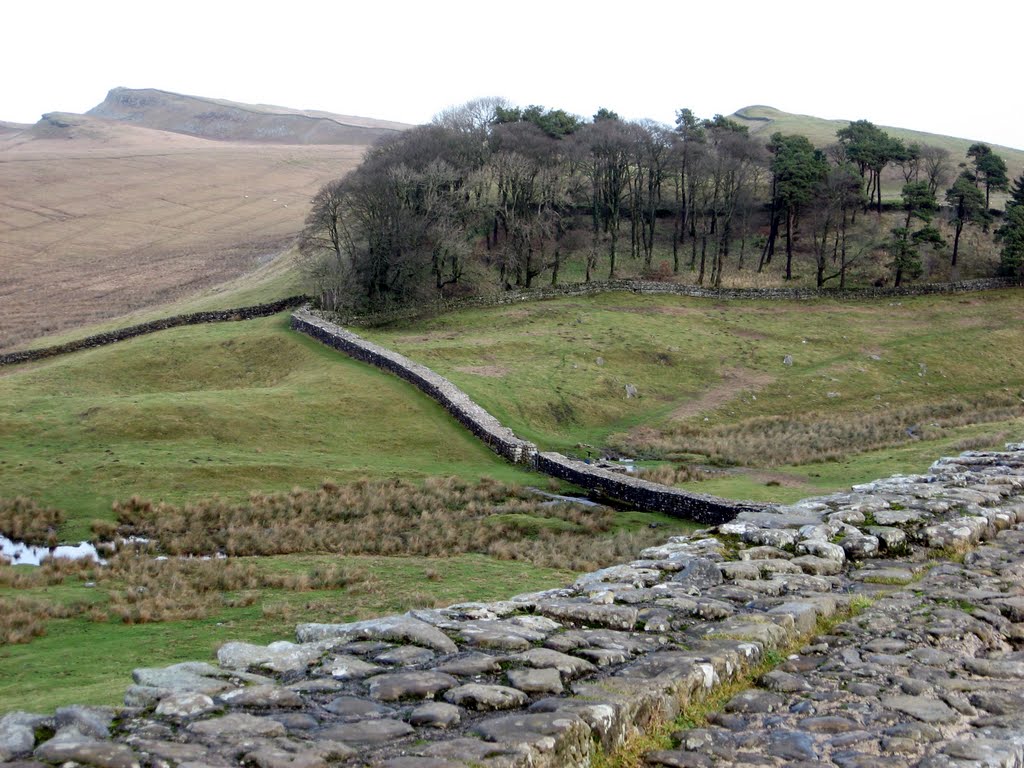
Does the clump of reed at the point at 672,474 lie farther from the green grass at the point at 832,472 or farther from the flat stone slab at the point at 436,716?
the flat stone slab at the point at 436,716

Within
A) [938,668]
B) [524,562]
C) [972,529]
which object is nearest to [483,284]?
[524,562]

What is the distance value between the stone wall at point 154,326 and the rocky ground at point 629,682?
1898 inches

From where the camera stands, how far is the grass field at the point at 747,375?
122ft

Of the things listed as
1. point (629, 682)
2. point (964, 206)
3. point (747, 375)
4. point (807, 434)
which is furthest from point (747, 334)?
point (629, 682)

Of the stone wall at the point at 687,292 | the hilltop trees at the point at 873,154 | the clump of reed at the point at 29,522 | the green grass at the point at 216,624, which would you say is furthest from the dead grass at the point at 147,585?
the hilltop trees at the point at 873,154

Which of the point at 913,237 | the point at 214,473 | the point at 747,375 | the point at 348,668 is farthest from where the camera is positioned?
the point at 913,237

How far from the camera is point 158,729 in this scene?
6.52m

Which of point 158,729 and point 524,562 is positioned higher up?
point 158,729

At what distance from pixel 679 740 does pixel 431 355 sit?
4037 centimetres

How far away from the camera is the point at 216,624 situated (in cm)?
1639

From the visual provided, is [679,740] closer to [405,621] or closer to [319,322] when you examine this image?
[405,621]

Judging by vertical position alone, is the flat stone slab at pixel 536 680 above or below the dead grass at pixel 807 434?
above

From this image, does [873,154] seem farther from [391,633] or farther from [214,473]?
[391,633]

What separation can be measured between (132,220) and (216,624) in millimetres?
117083
